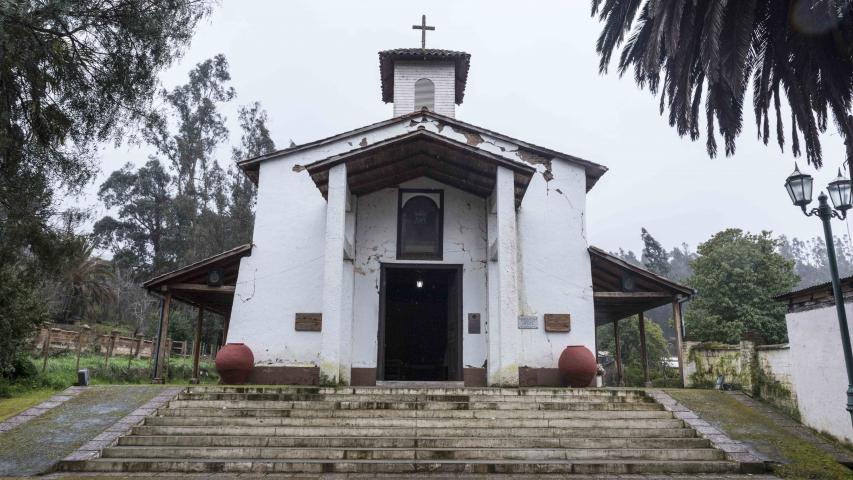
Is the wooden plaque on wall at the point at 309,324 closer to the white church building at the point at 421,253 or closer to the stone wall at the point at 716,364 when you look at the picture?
the white church building at the point at 421,253

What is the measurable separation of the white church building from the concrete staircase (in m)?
2.27

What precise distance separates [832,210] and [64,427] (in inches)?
438

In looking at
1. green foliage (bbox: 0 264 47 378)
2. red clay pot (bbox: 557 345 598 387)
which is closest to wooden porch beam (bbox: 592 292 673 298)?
red clay pot (bbox: 557 345 598 387)

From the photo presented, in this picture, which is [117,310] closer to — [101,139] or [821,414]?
[101,139]

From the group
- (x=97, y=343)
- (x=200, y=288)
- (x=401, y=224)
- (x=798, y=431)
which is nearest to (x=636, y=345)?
(x=401, y=224)

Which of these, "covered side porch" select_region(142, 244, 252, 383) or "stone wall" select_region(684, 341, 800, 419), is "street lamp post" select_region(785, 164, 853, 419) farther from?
"covered side porch" select_region(142, 244, 252, 383)

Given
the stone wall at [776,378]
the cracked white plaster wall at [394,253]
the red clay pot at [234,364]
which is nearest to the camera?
the stone wall at [776,378]

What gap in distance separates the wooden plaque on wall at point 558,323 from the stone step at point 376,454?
15.8 ft

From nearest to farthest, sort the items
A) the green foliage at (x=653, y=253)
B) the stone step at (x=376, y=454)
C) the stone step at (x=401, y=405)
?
the stone step at (x=376, y=454) → the stone step at (x=401, y=405) → the green foliage at (x=653, y=253)

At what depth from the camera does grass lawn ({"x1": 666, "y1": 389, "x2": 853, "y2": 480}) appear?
22.7ft

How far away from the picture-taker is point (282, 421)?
8.04 metres

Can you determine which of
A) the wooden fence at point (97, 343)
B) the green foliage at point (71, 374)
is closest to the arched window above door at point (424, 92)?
the green foliage at point (71, 374)

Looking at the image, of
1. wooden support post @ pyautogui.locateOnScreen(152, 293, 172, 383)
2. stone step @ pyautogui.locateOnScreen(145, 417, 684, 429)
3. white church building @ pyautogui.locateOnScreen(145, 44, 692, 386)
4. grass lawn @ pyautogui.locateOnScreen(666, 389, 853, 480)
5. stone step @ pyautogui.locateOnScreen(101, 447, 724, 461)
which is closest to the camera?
grass lawn @ pyautogui.locateOnScreen(666, 389, 853, 480)

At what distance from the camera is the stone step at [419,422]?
796 centimetres
